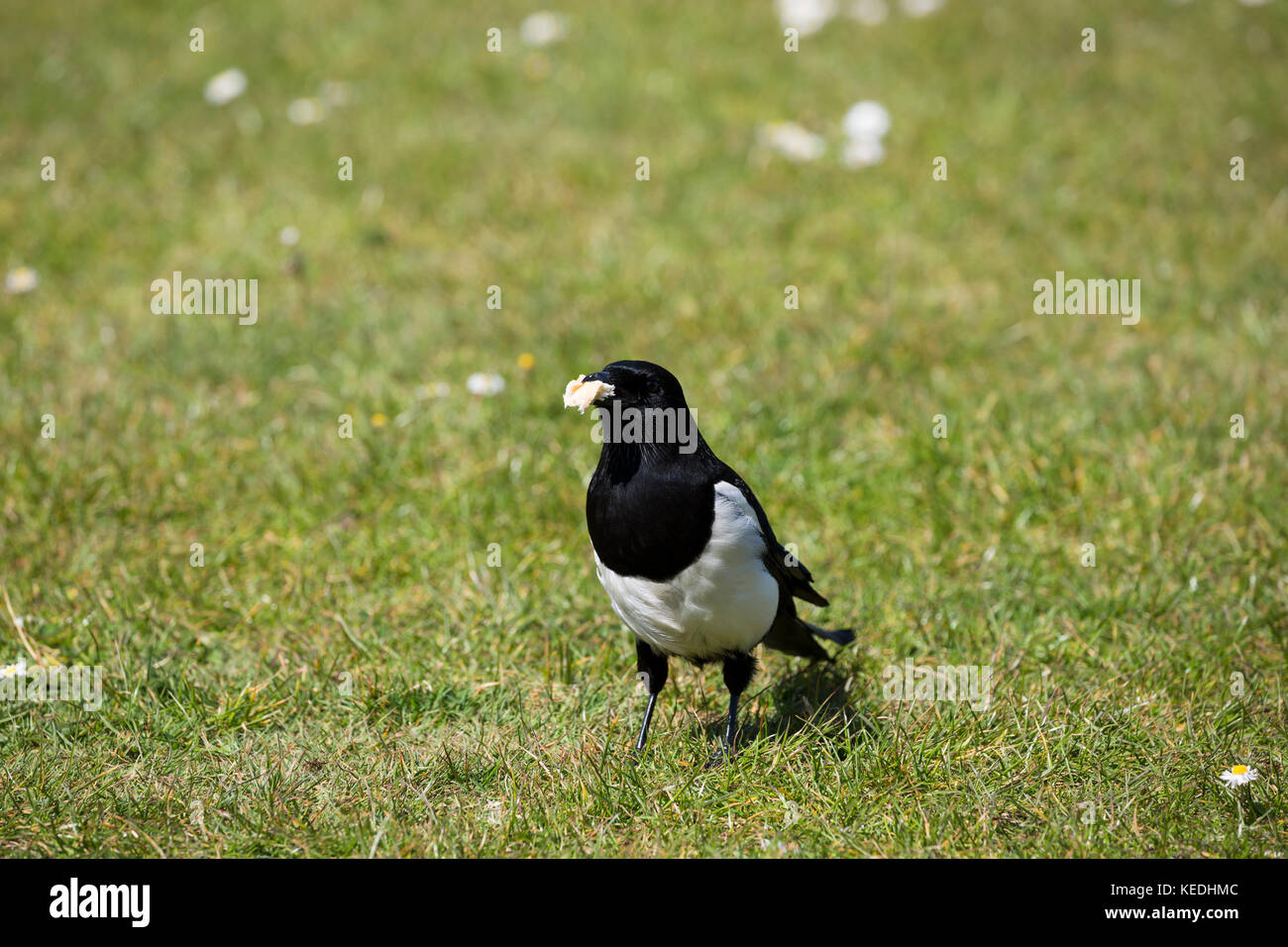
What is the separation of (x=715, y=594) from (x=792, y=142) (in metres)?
4.34

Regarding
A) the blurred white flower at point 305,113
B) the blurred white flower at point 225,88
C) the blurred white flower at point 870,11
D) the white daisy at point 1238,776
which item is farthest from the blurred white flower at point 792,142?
the white daisy at point 1238,776

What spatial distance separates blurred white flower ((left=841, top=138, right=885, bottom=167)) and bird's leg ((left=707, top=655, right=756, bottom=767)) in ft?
13.4

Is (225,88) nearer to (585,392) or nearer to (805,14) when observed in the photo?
(805,14)

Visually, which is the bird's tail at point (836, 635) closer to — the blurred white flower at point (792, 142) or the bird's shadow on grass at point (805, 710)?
the bird's shadow on grass at point (805, 710)

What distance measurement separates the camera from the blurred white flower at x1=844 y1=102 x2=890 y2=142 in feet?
21.6

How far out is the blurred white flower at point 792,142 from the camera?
6484 mm

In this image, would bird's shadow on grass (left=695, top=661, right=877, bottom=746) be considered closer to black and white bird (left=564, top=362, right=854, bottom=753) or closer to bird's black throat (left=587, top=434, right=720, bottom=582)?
black and white bird (left=564, top=362, right=854, bottom=753)

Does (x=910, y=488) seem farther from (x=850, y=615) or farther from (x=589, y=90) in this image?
(x=589, y=90)

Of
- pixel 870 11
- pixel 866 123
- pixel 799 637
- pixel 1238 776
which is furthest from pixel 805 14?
pixel 1238 776

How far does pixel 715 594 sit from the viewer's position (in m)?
2.77

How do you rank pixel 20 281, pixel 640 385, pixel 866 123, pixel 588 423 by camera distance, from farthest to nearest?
pixel 866 123 → pixel 20 281 → pixel 588 423 → pixel 640 385

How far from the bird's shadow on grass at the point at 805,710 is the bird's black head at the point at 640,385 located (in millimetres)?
886
